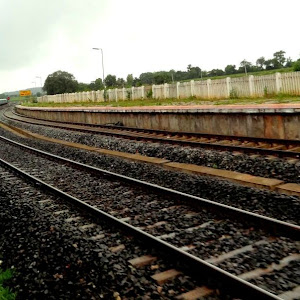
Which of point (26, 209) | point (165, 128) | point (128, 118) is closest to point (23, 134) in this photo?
point (128, 118)

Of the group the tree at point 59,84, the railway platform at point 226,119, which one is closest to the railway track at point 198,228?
the railway platform at point 226,119

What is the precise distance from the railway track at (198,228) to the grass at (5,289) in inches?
67.9

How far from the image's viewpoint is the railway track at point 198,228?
419 cm

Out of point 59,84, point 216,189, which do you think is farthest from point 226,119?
point 59,84

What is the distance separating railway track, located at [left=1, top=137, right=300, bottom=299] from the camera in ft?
13.8

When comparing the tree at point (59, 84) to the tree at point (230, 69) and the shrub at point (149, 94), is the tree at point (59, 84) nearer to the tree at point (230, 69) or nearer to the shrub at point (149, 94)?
the tree at point (230, 69)

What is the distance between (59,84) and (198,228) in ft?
285

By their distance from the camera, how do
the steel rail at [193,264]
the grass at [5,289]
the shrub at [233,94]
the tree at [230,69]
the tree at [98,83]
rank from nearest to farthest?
the steel rail at [193,264], the grass at [5,289], the shrub at [233,94], the tree at [230,69], the tree at [98,83]

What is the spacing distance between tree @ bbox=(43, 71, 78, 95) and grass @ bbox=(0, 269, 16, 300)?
86.9m

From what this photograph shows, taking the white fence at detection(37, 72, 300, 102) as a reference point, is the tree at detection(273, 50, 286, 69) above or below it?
above

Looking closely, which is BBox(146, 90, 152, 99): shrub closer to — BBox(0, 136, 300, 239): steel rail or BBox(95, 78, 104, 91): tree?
BBox(0, 136, 300, 239): steel rail

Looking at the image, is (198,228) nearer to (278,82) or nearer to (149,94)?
(278,82)

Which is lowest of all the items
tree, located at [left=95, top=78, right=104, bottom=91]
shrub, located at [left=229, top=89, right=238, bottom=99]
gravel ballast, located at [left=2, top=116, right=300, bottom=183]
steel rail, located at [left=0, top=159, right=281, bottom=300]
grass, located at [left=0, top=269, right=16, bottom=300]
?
grass, located at [left=0, top=269, right=16, bottom=300]

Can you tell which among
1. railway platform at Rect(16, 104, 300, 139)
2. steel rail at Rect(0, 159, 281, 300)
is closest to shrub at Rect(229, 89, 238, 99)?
railway platform at Rect(16, 104, 300, 139)
